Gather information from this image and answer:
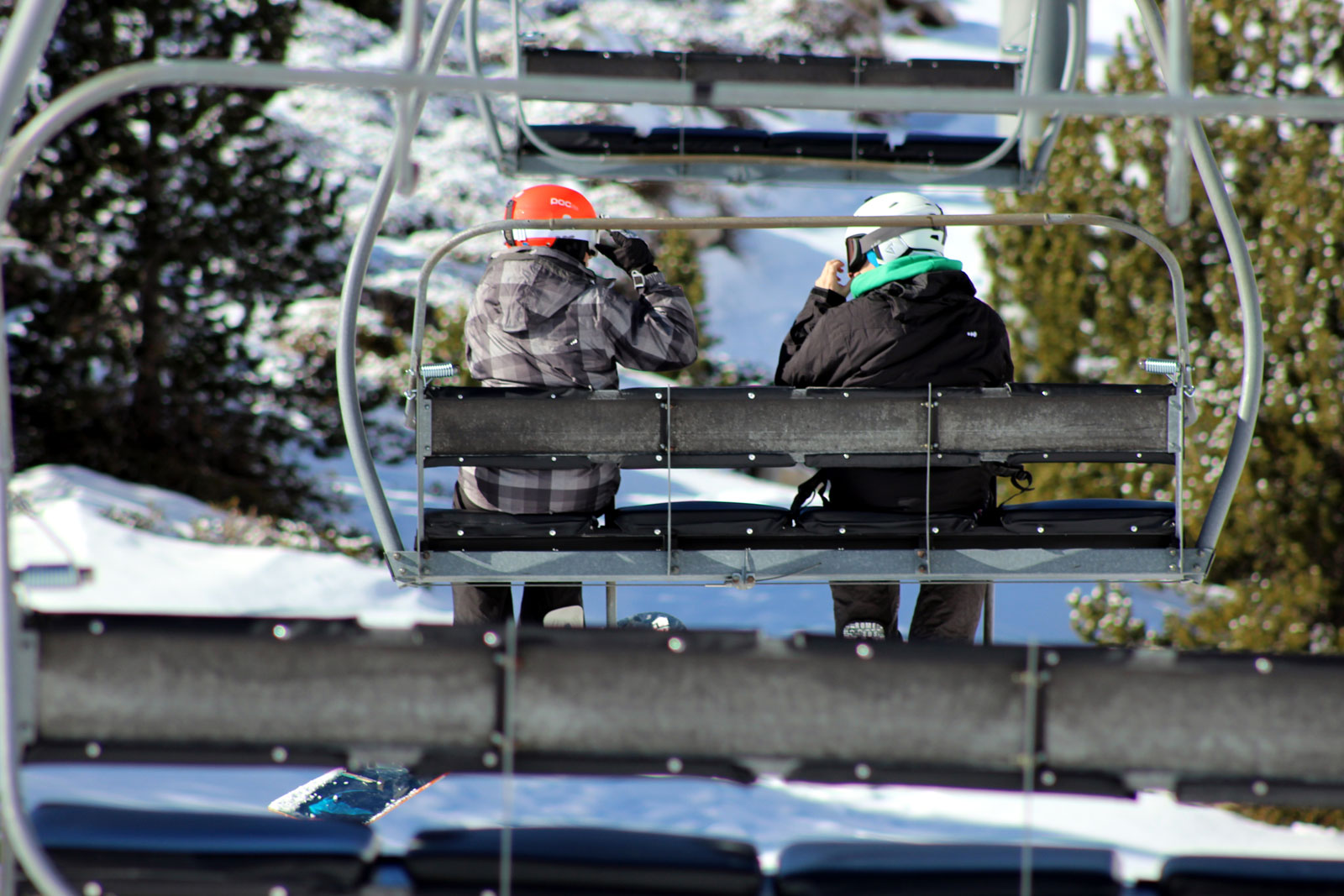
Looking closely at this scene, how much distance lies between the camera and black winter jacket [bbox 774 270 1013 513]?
12.1 feet

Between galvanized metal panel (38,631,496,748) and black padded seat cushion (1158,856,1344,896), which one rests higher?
galvanized metal panel (38,631,496,748)

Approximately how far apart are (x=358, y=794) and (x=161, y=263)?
28.5ft

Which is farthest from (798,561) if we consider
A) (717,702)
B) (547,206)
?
(717,702)

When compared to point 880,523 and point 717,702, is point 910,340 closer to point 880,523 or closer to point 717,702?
point 880,523

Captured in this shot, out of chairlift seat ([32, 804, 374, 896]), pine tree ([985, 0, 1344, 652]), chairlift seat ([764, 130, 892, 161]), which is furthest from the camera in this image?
pine tree ([985, 0, 1344, 652])

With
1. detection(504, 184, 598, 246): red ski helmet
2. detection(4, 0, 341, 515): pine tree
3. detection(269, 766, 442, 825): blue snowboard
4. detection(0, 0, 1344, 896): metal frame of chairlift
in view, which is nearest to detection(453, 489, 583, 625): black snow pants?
detection(504, 184, 598, 246): red ski helmet

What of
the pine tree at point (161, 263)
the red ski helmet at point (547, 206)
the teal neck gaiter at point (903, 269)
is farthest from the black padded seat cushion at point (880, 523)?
the pine tree at point (161, 263)

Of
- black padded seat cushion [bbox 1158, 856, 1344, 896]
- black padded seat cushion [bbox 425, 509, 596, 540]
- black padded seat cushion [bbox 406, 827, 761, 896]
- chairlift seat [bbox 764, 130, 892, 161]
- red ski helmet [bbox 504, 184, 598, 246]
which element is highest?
chairlift seat [bbox 764, 130, 892, 161]

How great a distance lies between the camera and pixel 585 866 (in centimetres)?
218

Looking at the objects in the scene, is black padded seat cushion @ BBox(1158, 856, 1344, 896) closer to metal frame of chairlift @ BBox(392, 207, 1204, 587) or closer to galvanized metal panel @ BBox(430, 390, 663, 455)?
metal frame of chairlift @ BBox(392, 207, 1204, 587)

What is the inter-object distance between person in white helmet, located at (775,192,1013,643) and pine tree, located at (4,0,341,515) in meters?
9.76

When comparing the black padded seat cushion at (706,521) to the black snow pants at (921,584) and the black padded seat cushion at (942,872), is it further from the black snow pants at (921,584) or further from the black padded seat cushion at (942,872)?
the black padded seat cushion at (942,872)

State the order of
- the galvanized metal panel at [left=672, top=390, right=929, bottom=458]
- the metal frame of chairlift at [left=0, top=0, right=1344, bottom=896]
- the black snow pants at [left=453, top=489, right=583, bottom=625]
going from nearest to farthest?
1. the metal frame of chairlift at [left=0, top=0, right=1344, bottom=896]
2. the galvanized metal panel at [left=672, top=390, right=929, bottom=458]
3. the black snow pants at [left=453, top=489, right=583, bottom=625]

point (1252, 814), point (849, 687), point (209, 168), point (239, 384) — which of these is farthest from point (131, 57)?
point (849, 687)
